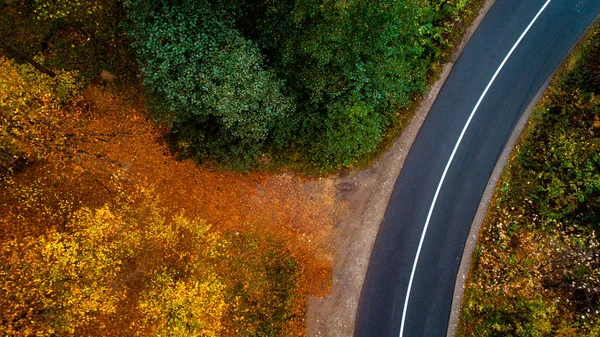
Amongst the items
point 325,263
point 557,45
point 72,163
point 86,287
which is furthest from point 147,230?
point 557,45

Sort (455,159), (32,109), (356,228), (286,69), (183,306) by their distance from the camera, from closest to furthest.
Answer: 1. (183,306)
2. (286,69)
3. (32,109)
4. (356,228)
5. (455,159)

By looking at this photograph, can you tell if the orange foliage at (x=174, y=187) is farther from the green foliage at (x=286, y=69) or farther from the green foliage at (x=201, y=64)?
the green foliage at (x=201, y=64)

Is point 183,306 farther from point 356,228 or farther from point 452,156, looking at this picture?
point 452,156

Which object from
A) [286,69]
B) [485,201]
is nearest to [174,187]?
[286,69]

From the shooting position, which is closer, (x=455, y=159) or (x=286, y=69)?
(x=286, y=69)

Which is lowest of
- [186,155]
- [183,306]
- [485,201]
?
[183,306]

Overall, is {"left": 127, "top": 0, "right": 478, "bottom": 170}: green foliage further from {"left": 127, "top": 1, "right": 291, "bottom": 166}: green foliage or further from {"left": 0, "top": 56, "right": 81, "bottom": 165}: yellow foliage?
{"left": 0, "top": 56, "right": 81, "bottom": 165}: yellow foliage

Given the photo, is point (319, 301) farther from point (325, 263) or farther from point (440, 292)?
point (440, 292)
